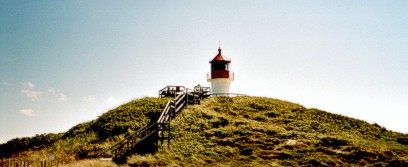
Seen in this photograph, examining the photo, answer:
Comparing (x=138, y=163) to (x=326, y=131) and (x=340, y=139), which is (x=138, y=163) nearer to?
(x=340, y=139)

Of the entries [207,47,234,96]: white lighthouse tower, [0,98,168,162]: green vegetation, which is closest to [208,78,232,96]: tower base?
[207,47,234,96]: white lighthouse tower

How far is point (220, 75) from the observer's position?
4222 centimetres

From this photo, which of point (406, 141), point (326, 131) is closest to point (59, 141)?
point (326, 131)

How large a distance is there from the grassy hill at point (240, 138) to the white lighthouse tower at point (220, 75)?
605cm

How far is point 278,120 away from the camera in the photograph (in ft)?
97.2

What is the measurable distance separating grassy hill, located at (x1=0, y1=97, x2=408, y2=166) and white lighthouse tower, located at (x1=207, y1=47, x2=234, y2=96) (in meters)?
6.05

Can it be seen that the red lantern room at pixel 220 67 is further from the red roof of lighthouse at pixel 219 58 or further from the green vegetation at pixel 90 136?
the green vegetation at pixel 90 136

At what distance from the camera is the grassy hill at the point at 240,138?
20.1 metres

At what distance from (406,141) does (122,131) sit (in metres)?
22.8

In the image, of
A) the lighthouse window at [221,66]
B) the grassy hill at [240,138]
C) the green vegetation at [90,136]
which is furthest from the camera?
the lighthouse window at [221,66]

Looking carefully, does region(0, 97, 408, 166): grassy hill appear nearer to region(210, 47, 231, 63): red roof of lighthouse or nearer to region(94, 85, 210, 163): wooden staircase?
region(94, 85, 210, 163): wooden staircase

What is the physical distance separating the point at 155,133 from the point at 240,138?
6.00 meters

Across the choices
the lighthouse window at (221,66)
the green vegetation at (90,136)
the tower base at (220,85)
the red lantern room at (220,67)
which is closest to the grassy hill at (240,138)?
the green vegetation at (90,136)

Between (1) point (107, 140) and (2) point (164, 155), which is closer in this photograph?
(2) point (164, 155)
